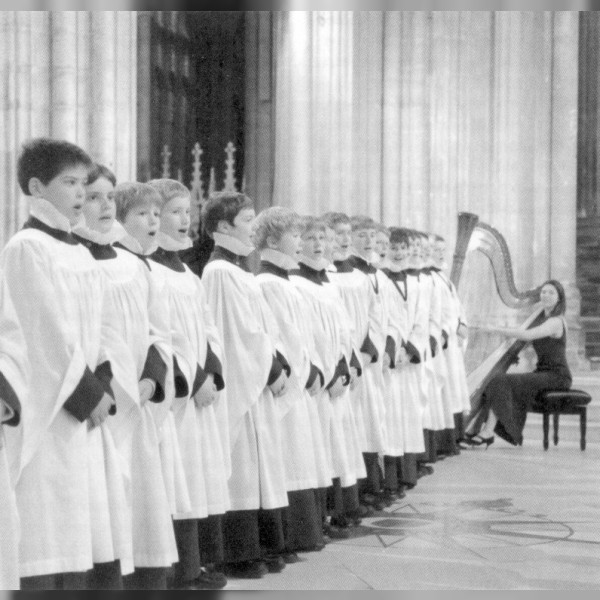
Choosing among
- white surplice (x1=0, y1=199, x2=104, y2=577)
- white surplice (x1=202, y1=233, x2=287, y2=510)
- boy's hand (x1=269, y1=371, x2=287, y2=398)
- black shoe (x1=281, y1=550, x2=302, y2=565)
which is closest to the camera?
white surplice (x1=0, y1=199, x2=104, y2=577)

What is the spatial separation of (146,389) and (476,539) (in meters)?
3.21

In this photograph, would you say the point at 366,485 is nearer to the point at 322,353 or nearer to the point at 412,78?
the point at 322,353

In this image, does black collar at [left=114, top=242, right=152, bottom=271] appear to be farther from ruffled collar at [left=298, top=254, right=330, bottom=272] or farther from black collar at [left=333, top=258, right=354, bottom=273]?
black collar at [left=333, top=258, right=354, bottom=273]

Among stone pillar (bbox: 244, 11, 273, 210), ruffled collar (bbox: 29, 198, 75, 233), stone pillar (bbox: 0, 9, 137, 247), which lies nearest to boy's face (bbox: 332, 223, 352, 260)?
stone pillar (bbox: 0, 9, 137, 247)

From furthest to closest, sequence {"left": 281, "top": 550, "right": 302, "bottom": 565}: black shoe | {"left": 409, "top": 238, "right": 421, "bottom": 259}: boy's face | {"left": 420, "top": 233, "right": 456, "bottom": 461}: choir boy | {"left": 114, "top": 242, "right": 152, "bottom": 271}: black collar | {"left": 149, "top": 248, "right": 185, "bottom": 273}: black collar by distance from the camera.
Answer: {"left": 420, "top": 233, "right": 456, "bottom": 461}: choir boy, {"left": 409, "top": 238, "right": 421, "bottom": 259}: boy's face, {"left": 281, "top": 550, "right": 302, "bottom": 565}: black shoe, {"left": 149, "top": 248, "right": 185, "bottom": 273}: black collar, {"left": 114, "top": 242, "right": 152, "bottom": 271}: black collar

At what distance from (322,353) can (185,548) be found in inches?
82.2

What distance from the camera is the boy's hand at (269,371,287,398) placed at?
6520mm

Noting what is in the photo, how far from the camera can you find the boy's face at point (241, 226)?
6371 mm

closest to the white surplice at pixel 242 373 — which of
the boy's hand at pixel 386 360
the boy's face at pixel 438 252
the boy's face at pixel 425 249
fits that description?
the boy's hand at pixel 386 360

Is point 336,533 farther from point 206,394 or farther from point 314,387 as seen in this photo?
point 206,394

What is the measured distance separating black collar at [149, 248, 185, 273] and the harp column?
44.1 feet

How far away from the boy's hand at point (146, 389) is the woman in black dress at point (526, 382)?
8.10 meters

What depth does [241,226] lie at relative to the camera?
6.39 meters

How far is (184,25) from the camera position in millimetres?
20344
